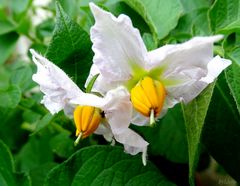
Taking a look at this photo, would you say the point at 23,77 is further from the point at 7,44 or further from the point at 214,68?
the point at 214,68

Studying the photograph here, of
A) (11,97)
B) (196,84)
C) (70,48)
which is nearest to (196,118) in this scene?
(196,84)

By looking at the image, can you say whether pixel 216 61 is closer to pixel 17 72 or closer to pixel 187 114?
pixel 187 114

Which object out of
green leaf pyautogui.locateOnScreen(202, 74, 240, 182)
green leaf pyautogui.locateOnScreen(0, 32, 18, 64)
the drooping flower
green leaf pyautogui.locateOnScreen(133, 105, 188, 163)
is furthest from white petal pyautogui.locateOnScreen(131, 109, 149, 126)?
green leaf pyautogui.locateOnScreen(0, 32, 18, 64)

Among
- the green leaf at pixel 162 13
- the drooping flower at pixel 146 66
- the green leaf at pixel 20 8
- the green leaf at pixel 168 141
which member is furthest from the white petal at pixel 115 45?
the green leaf at pixel 20 8

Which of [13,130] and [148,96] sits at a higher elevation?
[148,96]

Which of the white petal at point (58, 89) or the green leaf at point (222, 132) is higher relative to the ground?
the white petal at point (58, 89)

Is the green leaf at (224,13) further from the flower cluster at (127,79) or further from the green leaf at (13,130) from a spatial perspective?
the green leaf at (13,130)

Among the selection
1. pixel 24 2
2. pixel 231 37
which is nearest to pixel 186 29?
pixel 231 37
